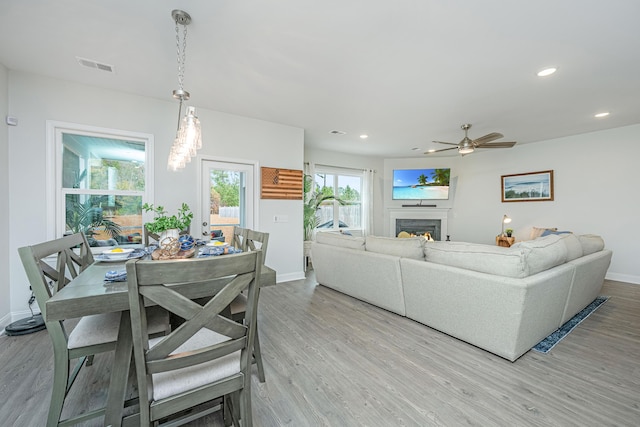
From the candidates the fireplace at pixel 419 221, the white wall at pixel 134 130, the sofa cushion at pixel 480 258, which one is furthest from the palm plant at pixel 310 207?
the sofa cushion at pixel 480 258

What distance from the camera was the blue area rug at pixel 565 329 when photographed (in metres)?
2.33

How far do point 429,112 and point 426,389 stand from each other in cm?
352

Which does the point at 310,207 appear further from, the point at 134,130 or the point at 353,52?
the point at 353,52

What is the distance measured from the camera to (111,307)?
1.21 meters

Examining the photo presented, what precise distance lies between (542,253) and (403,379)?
1.57 m

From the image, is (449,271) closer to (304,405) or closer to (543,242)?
(543,242)

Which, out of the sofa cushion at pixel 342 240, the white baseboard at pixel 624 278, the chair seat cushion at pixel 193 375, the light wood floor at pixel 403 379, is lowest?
the light wood floor at pixel 403 379

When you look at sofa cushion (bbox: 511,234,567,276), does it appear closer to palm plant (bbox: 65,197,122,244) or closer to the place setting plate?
the place setting plate

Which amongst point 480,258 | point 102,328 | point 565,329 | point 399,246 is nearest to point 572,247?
point 565,329

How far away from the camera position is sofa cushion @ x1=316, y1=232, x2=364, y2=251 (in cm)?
341

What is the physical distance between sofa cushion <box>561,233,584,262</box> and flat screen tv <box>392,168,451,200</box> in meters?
3.96

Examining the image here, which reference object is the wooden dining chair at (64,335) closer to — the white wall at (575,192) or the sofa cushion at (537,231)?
the sofa cushion at (537,231)

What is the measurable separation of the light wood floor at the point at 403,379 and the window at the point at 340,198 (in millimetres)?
3919

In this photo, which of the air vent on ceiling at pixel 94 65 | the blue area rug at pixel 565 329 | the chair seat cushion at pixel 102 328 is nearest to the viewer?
the chair seat cushion at pixel 102 328
